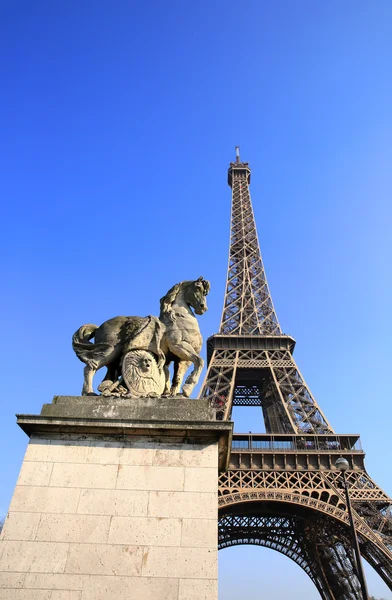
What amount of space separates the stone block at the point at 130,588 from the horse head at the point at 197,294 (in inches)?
179

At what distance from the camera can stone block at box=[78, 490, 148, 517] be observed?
584cm

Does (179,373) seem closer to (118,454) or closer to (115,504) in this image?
(118,454)

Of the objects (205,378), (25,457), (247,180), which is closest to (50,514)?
(25,457)

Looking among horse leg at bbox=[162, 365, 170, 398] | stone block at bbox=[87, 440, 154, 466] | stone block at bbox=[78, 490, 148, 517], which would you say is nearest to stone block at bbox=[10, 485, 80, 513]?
stone block at bbox=[78, 490, 148, 517]

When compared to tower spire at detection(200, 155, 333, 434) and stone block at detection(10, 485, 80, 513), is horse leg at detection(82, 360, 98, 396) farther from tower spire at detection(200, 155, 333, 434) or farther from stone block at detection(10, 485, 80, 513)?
tower spire at detection(200, 155, 333, 434)

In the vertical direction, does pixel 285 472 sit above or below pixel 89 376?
above

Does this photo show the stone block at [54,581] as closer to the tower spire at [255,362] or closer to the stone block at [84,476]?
the stone block at [84,476]

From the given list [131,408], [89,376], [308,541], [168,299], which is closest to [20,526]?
[131,408]

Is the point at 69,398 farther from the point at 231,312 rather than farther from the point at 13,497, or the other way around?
the point at 231,312

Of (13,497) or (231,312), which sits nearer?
(13,497)

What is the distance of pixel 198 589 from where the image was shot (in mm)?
5250

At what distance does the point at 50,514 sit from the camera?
582cm

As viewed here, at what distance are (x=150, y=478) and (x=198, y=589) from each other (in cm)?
145

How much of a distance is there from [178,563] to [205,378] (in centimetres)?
3340
